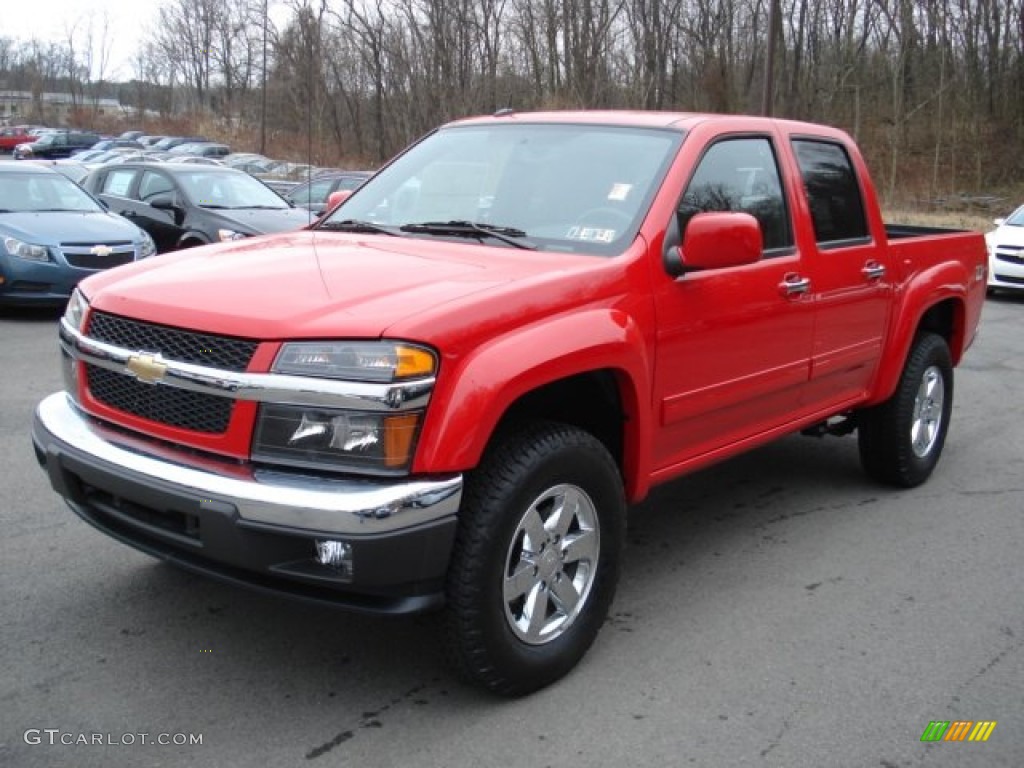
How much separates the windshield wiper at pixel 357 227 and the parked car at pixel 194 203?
7.37m

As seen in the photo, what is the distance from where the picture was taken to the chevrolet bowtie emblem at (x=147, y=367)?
3129mm

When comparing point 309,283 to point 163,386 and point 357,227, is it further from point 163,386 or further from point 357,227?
point 357,227

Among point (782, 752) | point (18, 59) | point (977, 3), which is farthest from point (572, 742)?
point (18, 59)

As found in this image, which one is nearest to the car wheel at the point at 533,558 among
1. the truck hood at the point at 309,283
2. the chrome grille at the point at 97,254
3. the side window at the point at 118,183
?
the truck hood at the point at 309,283

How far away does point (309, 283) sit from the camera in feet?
10.8

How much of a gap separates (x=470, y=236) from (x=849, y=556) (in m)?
2.32

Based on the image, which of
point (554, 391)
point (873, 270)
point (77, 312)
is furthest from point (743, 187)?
point (77, 312)

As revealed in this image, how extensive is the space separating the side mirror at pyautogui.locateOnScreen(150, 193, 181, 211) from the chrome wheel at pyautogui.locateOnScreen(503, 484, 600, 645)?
1022 cm

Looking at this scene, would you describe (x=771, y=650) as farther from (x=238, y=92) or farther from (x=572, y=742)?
(x=238, y=92)

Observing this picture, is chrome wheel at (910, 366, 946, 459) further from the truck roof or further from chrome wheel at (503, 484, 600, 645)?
chrome wheel at (503, 484, 600, 645)

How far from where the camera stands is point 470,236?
3949 millimetres

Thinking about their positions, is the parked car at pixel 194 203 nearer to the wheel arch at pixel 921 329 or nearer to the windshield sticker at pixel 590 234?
the wheel arch at pixel 921 329

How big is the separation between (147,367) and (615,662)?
6.10 ft

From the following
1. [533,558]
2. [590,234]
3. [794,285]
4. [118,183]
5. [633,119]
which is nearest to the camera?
[533,558]
